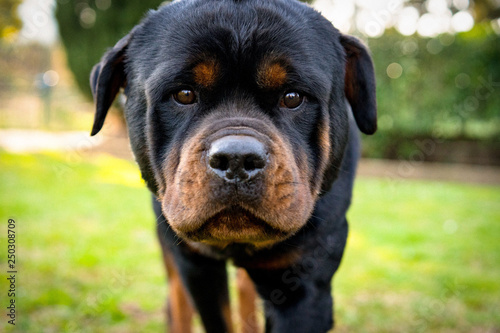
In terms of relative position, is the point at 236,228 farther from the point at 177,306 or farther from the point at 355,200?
the point at 355,200

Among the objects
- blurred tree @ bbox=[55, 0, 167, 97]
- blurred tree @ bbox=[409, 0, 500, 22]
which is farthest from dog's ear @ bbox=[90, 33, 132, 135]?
blurred tree @ bbox=[409, 0, 500, 22]

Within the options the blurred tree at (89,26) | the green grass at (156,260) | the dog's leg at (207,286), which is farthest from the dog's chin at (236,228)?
the blurred tree at (89,26)

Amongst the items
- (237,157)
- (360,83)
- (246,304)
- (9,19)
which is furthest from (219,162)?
(9,19)

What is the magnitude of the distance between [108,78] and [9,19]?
13.8 ft

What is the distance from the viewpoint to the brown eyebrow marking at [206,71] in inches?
72.2

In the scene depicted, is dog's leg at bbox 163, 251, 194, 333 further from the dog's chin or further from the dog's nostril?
the dog's nostril

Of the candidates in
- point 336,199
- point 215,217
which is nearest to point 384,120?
point 336,199

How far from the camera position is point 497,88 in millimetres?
9172

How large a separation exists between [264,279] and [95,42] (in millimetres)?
9166

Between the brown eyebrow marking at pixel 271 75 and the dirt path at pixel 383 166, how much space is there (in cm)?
743

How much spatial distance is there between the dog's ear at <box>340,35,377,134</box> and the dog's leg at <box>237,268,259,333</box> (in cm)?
134

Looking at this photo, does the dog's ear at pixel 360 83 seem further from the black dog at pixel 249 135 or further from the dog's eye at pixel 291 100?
the dog's eye at pixel 291 100

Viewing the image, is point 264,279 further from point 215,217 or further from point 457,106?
point 457,106

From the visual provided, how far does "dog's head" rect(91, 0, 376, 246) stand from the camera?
1645mm
